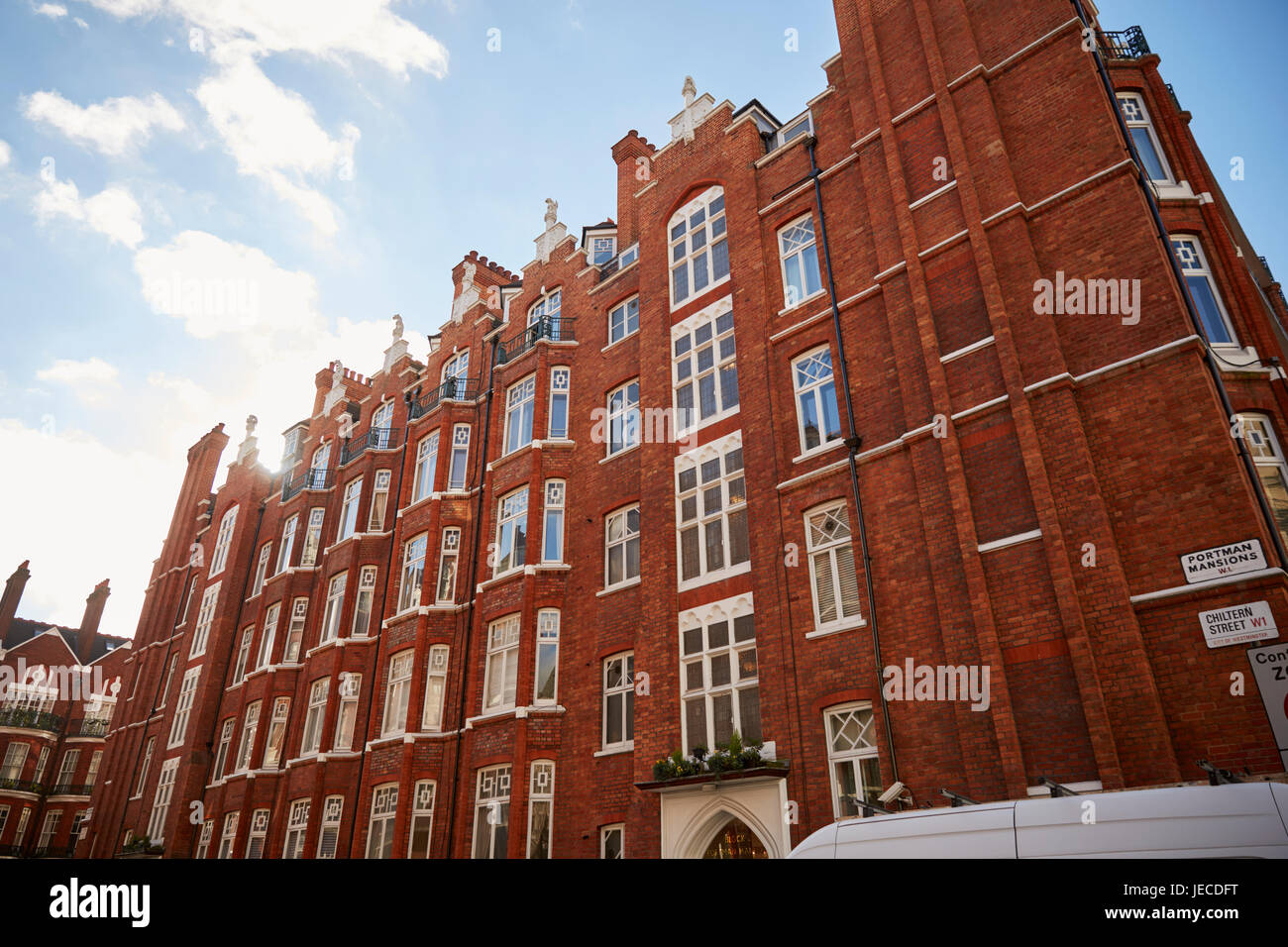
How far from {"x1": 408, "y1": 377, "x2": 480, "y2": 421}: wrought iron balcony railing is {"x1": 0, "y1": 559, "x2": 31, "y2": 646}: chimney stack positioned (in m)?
49.3

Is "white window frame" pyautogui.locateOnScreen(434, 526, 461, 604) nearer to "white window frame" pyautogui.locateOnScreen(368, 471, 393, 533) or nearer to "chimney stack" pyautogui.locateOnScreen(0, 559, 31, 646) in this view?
"white window frame" pyautogui.locateOnScreen(368, 471, 393, 533)

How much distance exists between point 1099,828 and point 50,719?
67.3 metres

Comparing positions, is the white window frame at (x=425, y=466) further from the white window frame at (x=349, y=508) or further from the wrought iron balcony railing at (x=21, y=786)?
the wrought iron balcony railing at (x=21, y=786)

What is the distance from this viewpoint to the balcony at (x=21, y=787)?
52.3 m

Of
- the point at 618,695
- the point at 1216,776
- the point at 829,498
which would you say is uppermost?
the point at 829,498

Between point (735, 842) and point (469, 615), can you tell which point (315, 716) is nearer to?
point (469, 615)

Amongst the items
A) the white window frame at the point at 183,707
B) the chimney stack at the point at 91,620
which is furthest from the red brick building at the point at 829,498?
the chimney stack at the point at 91,620

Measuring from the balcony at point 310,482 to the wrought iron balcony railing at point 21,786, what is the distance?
116 feet

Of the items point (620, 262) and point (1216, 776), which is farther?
Answer: point (620, 262)

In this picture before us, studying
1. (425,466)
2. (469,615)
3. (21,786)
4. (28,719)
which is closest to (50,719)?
(28,719)

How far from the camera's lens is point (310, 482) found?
116ft

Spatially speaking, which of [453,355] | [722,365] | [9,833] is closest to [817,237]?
[722,365]
